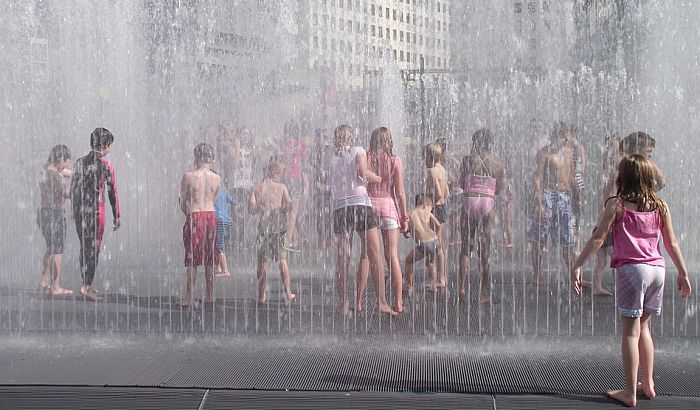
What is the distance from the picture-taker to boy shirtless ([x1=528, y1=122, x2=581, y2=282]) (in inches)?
313

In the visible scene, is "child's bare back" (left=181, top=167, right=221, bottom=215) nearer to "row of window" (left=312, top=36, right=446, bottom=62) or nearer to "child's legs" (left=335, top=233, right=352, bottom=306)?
"child's legs" (left=335, top=233, right=352, bottom=306)

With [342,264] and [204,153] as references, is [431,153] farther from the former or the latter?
[204,153]

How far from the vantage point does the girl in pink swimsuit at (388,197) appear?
22.8 feet

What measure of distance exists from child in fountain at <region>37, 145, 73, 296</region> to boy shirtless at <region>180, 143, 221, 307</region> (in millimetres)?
1424

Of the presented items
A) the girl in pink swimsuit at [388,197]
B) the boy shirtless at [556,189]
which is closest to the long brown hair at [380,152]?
the girl in pink swimsuit at [388,197]

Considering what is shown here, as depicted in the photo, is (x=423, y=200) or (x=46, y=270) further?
(x=46, y=270)

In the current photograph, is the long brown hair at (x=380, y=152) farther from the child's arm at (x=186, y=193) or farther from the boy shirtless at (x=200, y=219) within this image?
the child's arm at (x=186, y=193)

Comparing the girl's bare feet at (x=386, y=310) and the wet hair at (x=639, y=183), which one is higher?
the wet hair at (x=639, y=183)

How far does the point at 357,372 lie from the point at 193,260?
2.56 m

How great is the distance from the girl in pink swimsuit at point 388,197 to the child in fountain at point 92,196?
2.26 m

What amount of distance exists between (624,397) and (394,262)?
2660 millimetres

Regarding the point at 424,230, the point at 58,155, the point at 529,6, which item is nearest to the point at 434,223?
the point at 424,230

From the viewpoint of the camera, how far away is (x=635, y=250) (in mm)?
4523

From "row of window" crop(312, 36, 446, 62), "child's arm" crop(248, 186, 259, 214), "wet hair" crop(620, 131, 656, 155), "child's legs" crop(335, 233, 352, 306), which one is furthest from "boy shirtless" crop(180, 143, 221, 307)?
"row of window" crop(312, 36, 446, 62)
